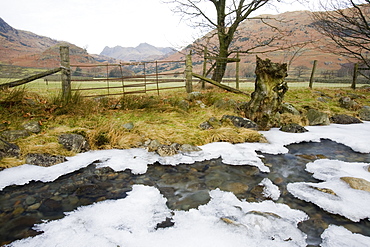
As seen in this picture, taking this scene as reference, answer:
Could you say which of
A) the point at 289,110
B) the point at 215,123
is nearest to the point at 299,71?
the point at 289,110

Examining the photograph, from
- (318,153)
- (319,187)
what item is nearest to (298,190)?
(319,187)

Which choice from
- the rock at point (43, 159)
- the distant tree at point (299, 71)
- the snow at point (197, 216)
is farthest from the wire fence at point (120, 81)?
the distant tree at point (299, 71)

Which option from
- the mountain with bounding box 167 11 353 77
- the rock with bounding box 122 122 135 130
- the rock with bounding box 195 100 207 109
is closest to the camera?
the rock with bounding box 122 122 135 130

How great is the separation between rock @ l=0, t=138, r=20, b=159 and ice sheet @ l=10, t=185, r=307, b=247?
2.03m

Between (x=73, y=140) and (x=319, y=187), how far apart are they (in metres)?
4.32

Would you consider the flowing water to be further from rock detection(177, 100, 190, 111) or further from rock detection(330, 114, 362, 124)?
rock detection(177, 100, 190, 111)

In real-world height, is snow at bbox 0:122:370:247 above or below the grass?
below

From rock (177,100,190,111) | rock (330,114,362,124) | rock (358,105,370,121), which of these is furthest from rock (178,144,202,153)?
rock (358,105,370,121)

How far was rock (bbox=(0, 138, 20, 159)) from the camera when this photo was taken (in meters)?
3.51

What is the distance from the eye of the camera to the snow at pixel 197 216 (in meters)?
2.02

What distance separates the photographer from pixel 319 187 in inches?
116

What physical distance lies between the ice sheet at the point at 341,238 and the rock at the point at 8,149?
4.58 metres

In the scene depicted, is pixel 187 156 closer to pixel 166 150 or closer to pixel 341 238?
pixel 166 150

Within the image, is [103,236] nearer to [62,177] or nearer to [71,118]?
[62,177]
